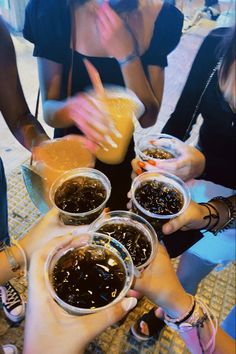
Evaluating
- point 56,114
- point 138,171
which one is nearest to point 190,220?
point 138,171

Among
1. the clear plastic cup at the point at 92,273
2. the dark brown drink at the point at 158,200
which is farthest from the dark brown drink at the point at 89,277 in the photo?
the dark brown drink at the point at 158,200

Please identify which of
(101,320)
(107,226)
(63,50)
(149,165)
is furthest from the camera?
(149,165)

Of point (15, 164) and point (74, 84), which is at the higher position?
point (74, 84)

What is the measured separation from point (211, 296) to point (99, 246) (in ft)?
3.41

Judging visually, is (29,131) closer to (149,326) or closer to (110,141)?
(110,141)

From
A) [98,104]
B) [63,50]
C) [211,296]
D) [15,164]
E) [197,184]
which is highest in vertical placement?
[63,50]

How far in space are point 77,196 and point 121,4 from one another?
0.57 metres

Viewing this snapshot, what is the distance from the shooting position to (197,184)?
1.16 meters

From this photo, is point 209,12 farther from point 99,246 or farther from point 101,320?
point 101,320

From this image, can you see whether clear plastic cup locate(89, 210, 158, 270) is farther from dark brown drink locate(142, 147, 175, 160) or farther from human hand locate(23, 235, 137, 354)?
dark brown drink locate(142, 147, 175, 160)

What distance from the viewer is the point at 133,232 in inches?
30.9

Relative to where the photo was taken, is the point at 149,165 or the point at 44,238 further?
the point at 149,165

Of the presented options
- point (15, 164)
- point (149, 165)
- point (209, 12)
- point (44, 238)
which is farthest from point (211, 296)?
point (209, 12)

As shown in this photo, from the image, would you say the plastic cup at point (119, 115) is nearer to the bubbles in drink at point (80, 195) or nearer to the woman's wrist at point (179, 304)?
the bubbles in drink at point (80, 195)
